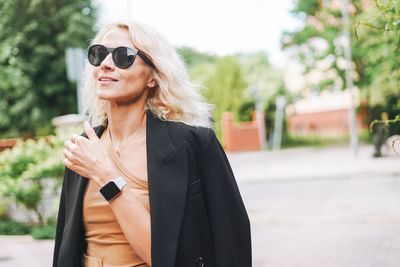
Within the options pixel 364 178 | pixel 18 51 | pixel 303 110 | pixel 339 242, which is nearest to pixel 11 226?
pixel 339 242

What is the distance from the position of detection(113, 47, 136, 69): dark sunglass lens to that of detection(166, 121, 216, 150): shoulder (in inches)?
11.0

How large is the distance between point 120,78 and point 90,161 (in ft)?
1.14

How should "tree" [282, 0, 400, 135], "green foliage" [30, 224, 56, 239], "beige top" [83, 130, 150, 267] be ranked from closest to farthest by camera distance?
"beige top" [83, 130, 150, 267] < "green foliage" [30, 224, 56, 239] < "tree" [282, 0, 400, 135]

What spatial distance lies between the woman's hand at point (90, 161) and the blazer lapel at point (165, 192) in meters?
0.14

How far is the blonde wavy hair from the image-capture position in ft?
5.78

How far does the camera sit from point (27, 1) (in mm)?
26312

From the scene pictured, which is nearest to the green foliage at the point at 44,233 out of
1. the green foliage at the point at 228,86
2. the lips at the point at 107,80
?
the lips at the point at 107,80

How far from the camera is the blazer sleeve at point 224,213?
1557 millimetres

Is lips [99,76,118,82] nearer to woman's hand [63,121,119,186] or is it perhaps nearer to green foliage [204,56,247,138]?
woman's hand [63,121,119,186]

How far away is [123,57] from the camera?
1.71 m

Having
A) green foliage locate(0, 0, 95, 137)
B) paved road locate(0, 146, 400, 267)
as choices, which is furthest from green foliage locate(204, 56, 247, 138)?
paved road locate(0, 146, 400, 267)

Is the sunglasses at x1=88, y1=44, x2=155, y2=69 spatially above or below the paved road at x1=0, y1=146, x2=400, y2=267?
above

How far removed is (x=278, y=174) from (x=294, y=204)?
6.35 m


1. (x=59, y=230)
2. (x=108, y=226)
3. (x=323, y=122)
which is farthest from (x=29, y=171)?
(x=323, y=122)
